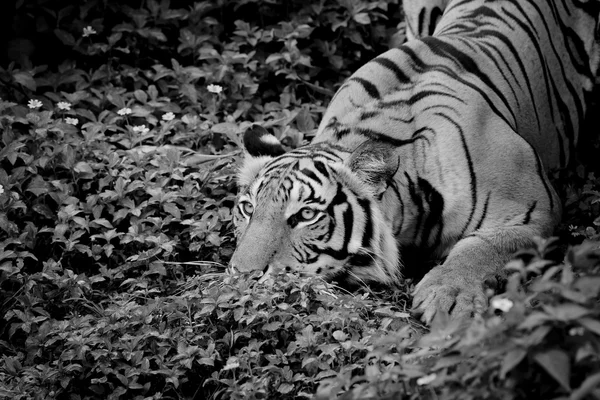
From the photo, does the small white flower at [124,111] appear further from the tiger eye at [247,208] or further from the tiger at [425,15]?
the tiger at [425,15]

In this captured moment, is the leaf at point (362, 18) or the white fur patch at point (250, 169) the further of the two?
the leaf at point (362, 18)

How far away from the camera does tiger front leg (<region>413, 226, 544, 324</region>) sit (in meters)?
3.46

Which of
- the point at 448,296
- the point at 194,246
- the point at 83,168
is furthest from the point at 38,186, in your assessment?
the point at 448,296

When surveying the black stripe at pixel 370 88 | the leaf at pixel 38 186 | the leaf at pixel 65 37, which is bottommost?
the leaf at pixel 38 186

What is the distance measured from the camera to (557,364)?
2.03 metres

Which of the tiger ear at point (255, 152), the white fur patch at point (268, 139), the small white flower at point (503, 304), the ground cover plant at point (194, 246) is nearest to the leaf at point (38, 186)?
the ground cover plant at point (194, 246)

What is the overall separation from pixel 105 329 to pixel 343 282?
1045 millimetres

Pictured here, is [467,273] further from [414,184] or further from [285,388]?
[285,388]

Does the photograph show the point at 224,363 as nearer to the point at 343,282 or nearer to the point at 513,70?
the point at 343,282

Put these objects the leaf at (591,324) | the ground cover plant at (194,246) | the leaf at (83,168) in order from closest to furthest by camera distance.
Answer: the leaf at (591,324)
the ground cover plant at (194,246)
the leaf at (83,168)

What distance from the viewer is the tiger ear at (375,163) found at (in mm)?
3695

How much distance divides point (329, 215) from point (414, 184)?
0.44 meters

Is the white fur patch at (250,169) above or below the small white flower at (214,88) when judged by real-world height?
below

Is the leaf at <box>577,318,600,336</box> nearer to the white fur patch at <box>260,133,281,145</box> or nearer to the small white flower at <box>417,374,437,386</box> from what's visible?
the small white flower at <box>417,374,437,386</box>
